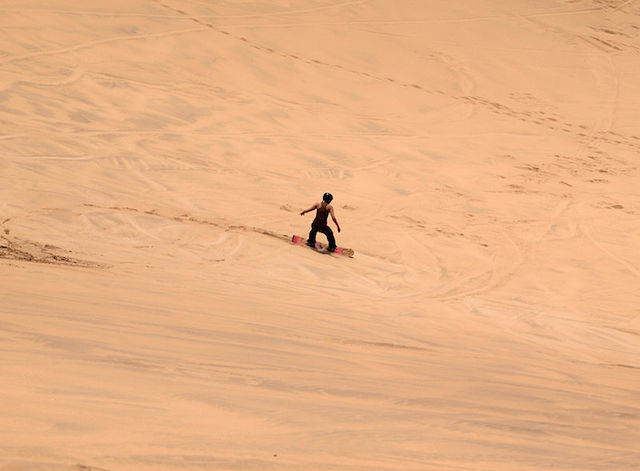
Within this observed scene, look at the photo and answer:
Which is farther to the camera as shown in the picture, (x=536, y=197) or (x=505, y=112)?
(x=505, y=112)

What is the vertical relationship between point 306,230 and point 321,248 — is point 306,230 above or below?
above

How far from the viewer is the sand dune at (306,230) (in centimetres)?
307

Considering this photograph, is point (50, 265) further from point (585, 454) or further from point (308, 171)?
point (308, 171)

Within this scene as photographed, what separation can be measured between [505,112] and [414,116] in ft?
9.06

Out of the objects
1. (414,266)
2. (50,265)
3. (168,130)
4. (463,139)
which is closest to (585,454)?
(50,265)

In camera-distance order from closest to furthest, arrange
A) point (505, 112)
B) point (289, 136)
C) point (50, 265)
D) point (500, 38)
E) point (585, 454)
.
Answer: point (585, 454)
point (50, 265)
point (289, 136)
point (505, 112)
point (500, 38)

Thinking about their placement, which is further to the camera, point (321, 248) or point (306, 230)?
point (306, 230)

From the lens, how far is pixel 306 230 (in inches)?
472

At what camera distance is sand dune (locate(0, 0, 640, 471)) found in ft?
10.1

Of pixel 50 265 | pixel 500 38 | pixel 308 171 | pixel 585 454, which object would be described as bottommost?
pixel 50 265

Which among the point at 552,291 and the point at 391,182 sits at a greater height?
the point at 391,182

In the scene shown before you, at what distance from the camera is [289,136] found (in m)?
16.5

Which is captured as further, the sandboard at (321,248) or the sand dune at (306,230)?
the sandboard at (321,248)

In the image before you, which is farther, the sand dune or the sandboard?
the sandboard
